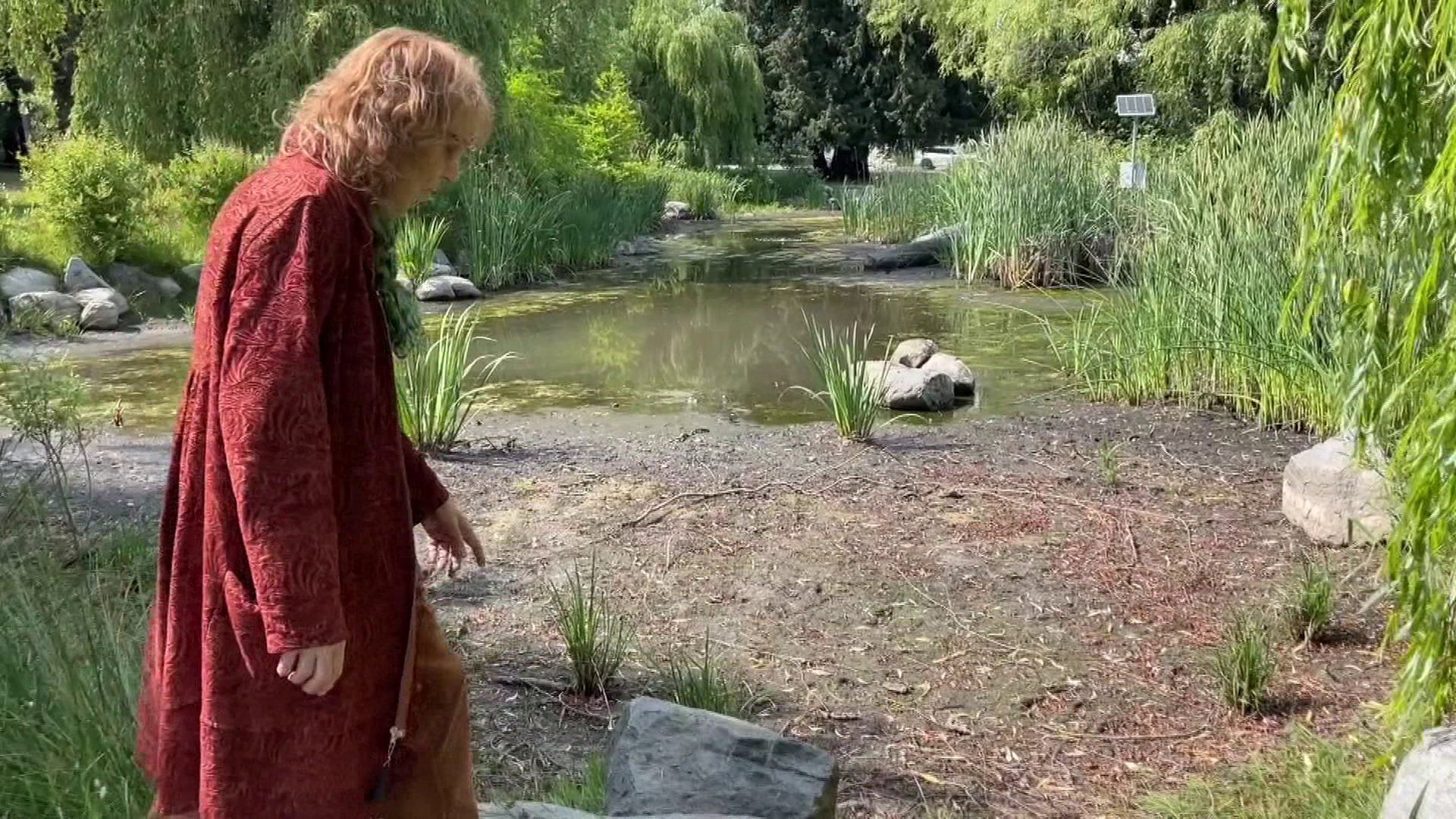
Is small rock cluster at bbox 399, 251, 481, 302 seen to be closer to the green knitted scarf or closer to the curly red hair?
the green knitted scarf

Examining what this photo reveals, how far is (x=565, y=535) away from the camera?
16.4 feet

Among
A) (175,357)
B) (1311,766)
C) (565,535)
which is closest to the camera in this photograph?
(1311,766)

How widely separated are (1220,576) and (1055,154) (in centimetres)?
853

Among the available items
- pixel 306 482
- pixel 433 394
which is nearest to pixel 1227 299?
pixel 433 394

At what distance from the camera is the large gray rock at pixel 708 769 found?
2658mm

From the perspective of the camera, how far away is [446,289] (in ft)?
40.3

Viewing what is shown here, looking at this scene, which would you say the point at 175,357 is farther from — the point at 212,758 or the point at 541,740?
the point at 212,758

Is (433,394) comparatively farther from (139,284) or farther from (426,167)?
(139,284)

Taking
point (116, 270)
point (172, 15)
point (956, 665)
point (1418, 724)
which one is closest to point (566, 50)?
point (172, 15)

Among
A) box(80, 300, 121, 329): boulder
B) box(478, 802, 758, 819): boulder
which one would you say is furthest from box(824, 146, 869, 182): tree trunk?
box(478, 802, 758, 819): boulder

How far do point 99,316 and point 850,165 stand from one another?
24.5 meters

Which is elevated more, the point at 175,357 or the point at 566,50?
the point at 566,50

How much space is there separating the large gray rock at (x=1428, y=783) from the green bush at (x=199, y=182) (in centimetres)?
1276

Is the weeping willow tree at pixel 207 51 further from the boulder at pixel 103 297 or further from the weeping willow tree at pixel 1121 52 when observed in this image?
the weeping willow tree at pixel 1121 52
